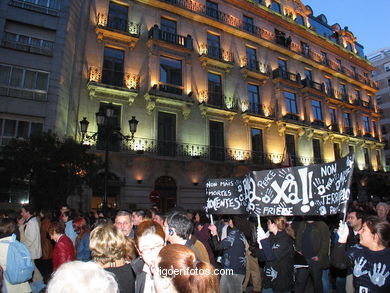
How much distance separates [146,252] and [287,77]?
2444 centimetres

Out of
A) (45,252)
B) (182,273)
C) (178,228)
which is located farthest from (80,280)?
(45,252)

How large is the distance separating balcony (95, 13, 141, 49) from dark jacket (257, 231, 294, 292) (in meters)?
16.3

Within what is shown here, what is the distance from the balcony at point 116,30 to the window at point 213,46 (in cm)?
555

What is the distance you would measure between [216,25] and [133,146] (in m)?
12.0

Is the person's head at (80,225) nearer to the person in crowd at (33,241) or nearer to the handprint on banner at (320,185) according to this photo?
the person in crowd at (33,241)

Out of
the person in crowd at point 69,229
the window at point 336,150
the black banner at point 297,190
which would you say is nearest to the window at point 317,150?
the window at point 336,150

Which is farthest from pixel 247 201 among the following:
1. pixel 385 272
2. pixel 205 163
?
pixel 205 163

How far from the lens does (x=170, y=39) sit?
19.3m

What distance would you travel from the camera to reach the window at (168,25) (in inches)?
784

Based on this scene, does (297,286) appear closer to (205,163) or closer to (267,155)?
(205,163)

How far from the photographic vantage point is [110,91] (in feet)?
54.2

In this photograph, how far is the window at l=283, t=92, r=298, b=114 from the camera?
24.5 metres

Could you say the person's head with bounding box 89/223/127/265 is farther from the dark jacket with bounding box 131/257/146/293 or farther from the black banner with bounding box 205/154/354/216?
the black banner with bounding box 205/154/354/216

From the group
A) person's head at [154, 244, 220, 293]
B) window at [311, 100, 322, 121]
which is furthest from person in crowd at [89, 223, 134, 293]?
window at [311, 100, 322, 121]
